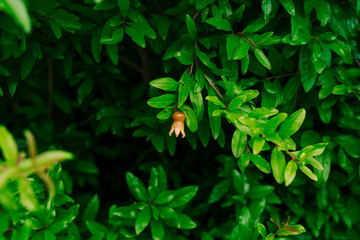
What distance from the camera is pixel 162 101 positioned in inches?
48.8

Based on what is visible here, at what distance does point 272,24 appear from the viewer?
1.42m

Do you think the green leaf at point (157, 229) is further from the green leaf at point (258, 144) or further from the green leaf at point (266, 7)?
the green leaf at point (266, 7)

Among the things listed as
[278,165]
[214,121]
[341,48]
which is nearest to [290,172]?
[278,165]

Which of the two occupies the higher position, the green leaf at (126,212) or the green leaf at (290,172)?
the green leaf at (290,172)

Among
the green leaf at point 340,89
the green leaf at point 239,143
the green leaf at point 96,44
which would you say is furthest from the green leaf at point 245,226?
the green leaf at point 96,44

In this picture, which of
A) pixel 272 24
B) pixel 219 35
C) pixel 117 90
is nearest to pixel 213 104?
pixel 219 35

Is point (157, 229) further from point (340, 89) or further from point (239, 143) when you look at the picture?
point (340, 89)

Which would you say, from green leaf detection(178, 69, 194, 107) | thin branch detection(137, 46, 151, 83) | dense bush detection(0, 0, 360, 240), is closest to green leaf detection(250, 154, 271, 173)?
dense bush detection(0, 0, 360, 240)

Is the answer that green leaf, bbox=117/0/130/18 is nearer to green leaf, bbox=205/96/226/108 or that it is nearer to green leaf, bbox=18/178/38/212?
green leaf, bbox=205/96/226/108

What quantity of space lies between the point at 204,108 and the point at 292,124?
41cm

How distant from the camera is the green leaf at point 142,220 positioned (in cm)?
137

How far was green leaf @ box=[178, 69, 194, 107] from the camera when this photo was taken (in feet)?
3.97

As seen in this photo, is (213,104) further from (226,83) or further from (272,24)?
(272,24)

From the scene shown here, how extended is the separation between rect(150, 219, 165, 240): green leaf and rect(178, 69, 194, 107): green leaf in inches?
20.0
